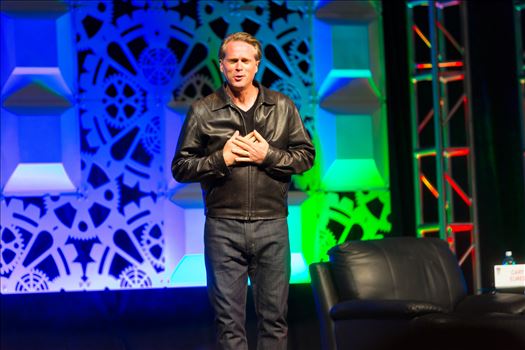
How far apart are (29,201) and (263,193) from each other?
220 centimetres

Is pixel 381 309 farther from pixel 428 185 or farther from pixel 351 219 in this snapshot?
pixel 428 185

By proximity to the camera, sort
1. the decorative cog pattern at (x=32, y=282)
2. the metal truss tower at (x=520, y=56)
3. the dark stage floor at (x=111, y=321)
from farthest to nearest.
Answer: the metal truss tower at (x=520, y=56) → the decorative cog pattern at (x=32, y=282) → the dark stage floor at (x=111, y=321)

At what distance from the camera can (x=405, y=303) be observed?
3371mm

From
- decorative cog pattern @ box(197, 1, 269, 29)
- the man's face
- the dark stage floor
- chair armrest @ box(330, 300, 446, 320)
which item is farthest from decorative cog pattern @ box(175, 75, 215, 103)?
the man's face

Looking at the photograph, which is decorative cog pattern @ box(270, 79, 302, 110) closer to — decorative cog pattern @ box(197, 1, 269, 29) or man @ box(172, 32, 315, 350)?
decorative cog pattern @ box(197, 1, 269, 29)

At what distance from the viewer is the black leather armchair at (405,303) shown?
3.19 meters

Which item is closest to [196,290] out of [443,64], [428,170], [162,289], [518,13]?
[162,289]

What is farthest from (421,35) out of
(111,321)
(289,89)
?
(111,321)

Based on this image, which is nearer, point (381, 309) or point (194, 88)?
point (381, 309)

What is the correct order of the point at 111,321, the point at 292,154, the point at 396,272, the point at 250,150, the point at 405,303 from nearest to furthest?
the point at 250,150, the point at 292,154, the point at 405,303, the point at 396,272, the point at 111,321

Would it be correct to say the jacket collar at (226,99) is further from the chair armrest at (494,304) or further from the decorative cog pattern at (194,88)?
the decorative cog pattern at (194,88)

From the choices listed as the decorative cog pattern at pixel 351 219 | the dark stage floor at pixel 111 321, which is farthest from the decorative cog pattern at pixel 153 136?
the decorative cog pattern at pixel 351 219

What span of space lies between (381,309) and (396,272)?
19.2 inches

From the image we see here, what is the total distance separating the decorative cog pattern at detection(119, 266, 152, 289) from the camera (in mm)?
4664
